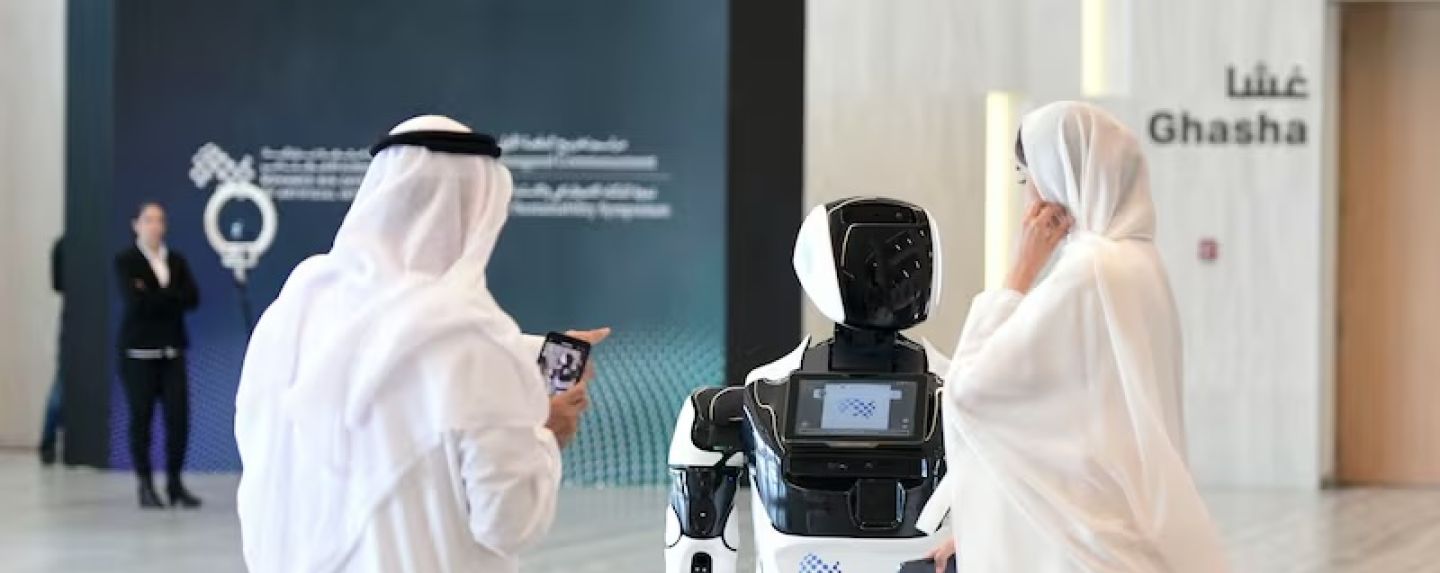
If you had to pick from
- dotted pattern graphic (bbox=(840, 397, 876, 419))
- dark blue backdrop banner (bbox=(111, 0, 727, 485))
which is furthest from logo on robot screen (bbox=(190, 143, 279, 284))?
dotted pattern graphic (bbox=(840, 397, 876, 419))

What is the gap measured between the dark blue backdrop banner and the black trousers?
3.59ft

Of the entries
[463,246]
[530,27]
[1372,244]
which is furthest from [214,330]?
[463,246]

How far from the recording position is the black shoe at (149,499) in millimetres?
9836

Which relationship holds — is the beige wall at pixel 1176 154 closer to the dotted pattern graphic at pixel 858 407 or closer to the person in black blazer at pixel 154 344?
the person in black blazer at pixel 154 344

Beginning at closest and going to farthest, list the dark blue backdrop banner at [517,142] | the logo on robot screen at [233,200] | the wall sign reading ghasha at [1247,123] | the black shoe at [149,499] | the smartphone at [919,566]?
the smartphone at [919,566] < the black shoe at [149,499] < the dark blue backdrop banner at [517,142] < the logo on robot screen at [233,200] < the wall sign reading ghasha at [1247,123]

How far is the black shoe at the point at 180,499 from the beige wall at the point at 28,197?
12.8ft

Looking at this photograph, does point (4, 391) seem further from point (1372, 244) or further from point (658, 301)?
point (1372, 244)

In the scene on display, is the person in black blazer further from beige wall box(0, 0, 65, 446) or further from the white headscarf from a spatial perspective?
the white headscarf

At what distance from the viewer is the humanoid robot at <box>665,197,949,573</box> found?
4230mm


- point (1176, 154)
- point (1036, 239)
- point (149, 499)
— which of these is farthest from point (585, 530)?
point (1036, 239)

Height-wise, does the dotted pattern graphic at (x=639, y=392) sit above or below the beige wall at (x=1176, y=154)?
below

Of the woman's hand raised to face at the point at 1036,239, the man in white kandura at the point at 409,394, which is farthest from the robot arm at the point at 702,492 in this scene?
the man in white kandura at the point at 409,394

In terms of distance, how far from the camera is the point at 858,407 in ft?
14.1

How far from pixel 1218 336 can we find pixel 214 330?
5.57 m
